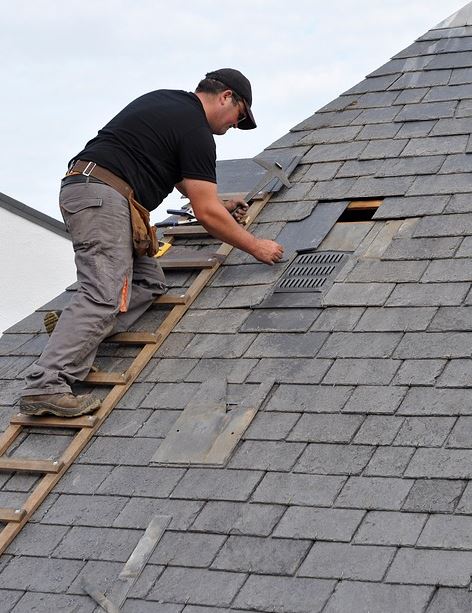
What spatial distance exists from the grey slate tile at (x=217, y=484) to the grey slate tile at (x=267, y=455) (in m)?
0.04

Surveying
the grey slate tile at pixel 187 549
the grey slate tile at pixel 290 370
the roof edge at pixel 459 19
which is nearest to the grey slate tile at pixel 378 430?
the grey slate tile at pixel 290 370

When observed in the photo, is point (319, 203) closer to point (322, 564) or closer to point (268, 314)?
point (268, 314)

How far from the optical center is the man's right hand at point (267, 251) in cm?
549

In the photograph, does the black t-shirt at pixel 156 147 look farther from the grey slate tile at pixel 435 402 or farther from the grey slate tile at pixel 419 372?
the grey slate tile at pixel 435 402

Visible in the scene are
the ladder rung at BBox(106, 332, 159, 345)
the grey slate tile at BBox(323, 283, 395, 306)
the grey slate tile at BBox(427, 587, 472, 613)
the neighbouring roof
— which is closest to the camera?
the grey slate tile at BBox(427, 587, 472, 613)

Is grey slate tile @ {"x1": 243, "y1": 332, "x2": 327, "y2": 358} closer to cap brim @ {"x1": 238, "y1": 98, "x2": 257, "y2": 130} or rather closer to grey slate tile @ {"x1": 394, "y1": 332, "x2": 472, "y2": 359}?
grey slate tile @ {"x1": 394, "y1": 332, "x2": 472, "y2": 359}

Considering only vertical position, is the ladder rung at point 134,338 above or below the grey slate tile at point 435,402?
above

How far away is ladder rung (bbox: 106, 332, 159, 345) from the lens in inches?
206

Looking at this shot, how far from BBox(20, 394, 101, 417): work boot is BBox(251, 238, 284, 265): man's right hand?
3.83 ft

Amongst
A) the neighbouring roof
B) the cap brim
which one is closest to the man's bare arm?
the cap brim

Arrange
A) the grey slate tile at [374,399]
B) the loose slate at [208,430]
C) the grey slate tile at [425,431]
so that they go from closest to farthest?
the grey slate tile at [425,431] → the grey slate tile at [374,399] → the loose slate at [208,430]

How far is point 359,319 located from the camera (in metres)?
4.88

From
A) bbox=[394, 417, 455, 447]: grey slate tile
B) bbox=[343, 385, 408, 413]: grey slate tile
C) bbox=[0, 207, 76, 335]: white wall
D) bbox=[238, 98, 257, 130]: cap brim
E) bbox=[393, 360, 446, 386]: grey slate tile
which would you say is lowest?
bbox=[0, 207, 76, 335]: white wall

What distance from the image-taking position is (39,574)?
13.5 ft
